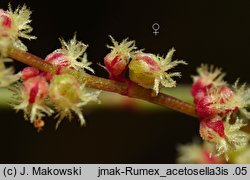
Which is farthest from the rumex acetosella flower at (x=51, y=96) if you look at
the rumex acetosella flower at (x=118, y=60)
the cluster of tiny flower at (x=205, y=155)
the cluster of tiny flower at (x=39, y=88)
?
the cluster of tiny flower at (x=205, y=155)

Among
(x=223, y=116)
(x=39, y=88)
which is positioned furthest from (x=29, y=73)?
(x=223, y=116)

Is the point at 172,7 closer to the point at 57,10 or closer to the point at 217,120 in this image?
the point at 57,10

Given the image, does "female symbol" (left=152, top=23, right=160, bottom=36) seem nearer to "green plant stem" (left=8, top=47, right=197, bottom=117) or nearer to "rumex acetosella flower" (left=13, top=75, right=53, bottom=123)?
"green plant stem" (left=8, top=47, right=197, bottom=117)

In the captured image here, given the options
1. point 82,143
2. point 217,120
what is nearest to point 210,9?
point 82,143

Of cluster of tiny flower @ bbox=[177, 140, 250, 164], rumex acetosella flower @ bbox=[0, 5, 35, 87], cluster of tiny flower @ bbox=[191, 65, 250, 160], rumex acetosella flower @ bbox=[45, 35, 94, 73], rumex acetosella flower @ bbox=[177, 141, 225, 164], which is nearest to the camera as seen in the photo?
rumex acetosella flower @ bbox=[0, 5, 35, 87]

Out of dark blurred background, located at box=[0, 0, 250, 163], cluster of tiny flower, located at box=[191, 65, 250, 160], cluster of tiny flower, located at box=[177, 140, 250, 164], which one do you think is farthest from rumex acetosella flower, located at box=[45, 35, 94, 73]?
dark blurred background, located at box=[0, 0, 250, 163]
